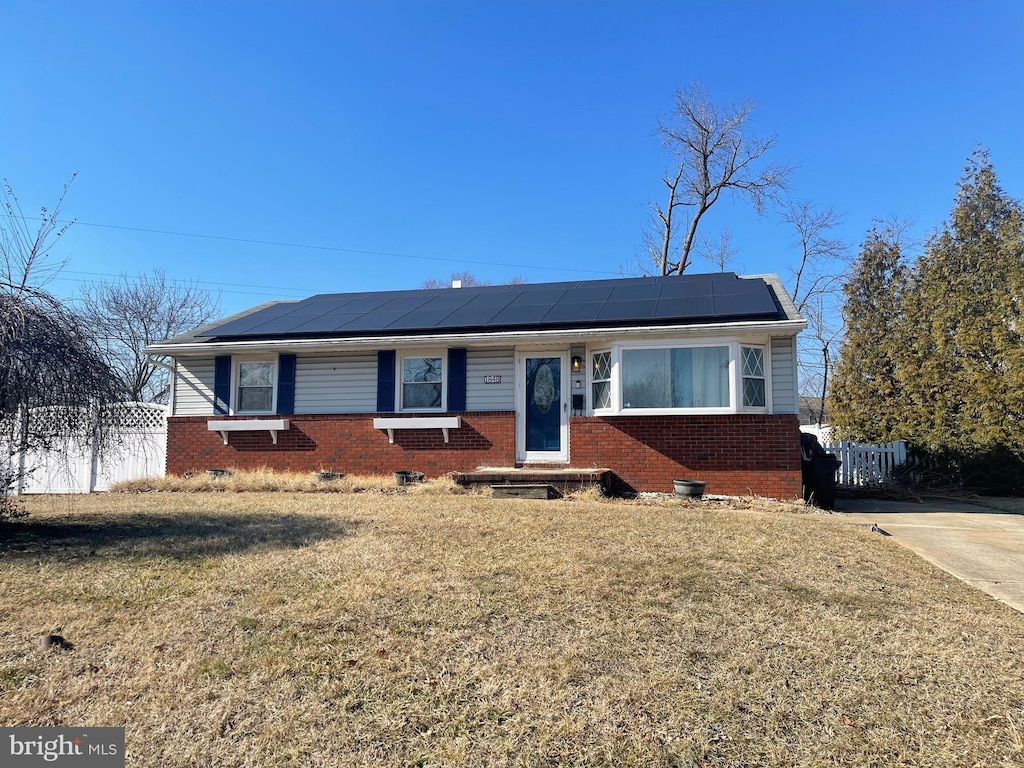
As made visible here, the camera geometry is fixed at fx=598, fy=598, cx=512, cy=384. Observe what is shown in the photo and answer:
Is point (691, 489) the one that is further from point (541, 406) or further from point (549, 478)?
point (541, 406)

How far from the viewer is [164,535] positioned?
630cm

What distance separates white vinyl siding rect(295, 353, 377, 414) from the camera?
11.9 m

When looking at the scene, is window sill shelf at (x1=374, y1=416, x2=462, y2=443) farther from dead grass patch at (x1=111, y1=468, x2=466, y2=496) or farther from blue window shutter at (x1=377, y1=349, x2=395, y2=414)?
dead grass patch at (x1=111, y1=468, x2=466, y2=496)

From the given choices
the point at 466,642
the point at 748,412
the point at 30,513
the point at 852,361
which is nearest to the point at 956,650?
the point at 466,642

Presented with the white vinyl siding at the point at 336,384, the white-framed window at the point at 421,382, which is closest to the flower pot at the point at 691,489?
the white-framed window at the point at 421,382

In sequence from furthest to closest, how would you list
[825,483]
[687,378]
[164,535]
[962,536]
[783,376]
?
[783,376], [687,378], [825,483], [962,536], [164,535]

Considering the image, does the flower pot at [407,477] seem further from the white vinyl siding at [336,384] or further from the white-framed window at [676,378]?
the white-framed window at [676,378]

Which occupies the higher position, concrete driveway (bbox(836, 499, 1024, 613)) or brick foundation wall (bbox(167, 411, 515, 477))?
brick foundation wall (bbox(167, 411, 515, 477))

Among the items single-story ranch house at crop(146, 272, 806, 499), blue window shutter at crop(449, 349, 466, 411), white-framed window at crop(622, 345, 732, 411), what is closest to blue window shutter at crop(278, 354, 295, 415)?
single-story ranch house at crop(146, 272, 806, 499)

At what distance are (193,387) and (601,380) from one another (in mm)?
8423

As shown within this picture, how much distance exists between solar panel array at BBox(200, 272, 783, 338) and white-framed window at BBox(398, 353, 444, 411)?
58 cm

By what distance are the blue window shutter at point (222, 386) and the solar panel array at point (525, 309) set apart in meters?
0.55

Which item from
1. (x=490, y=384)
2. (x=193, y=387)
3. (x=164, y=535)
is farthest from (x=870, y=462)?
(x=193, y=387)

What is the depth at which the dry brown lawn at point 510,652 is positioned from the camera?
8.59 ft
